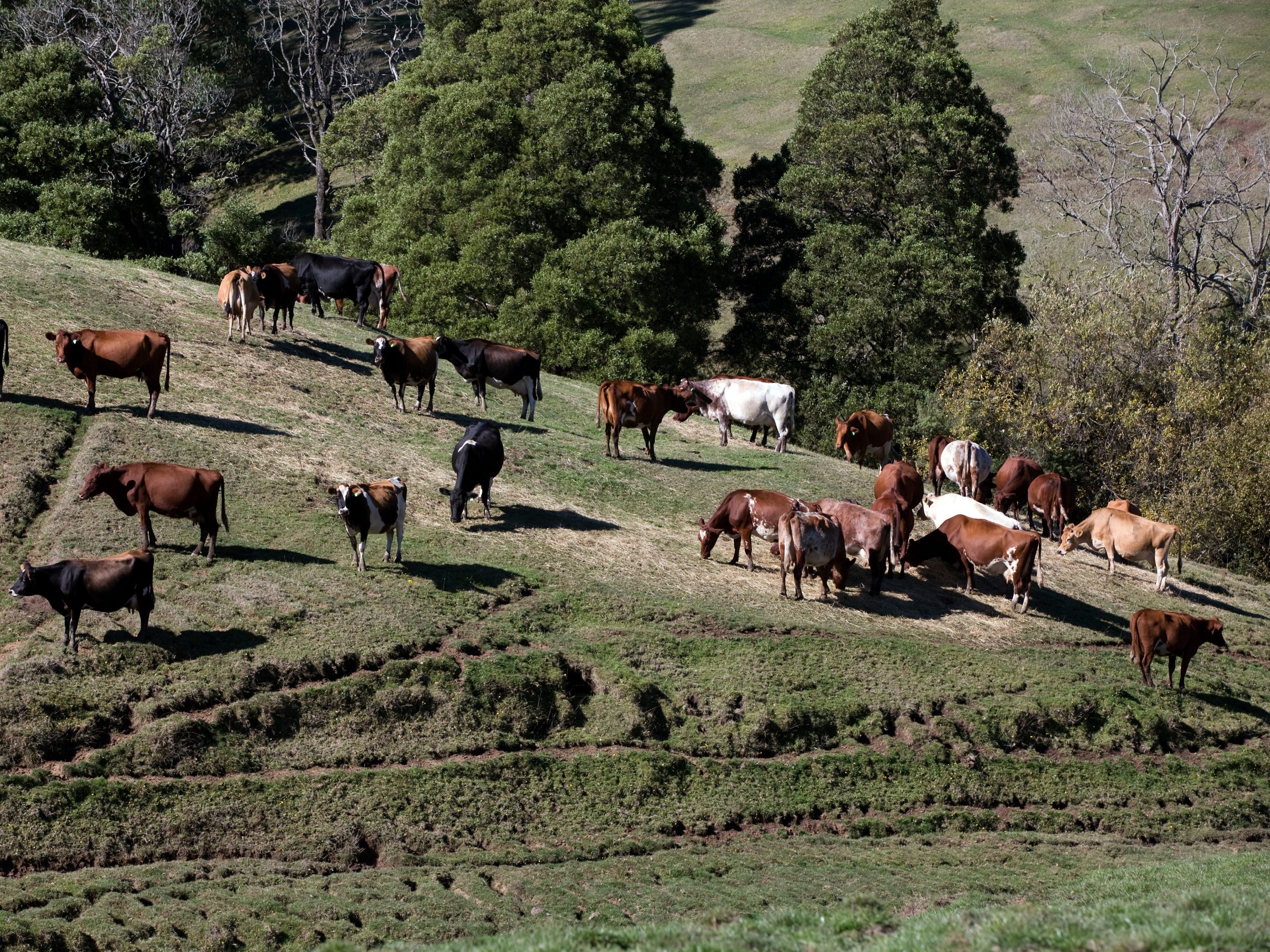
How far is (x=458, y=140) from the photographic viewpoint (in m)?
43.8

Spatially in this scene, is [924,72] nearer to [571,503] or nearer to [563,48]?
[563,48]

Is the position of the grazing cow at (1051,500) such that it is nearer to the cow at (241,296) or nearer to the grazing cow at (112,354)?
the cow at (241,296)

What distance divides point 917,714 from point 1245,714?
6874mm

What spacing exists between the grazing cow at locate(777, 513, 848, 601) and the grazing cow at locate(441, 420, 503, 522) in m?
5.57

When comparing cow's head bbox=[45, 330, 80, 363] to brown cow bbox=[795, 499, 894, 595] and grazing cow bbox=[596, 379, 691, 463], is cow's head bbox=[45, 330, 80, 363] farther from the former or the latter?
brown cow bbox=[795, 499, 894, 595]

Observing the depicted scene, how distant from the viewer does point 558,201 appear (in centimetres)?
4344

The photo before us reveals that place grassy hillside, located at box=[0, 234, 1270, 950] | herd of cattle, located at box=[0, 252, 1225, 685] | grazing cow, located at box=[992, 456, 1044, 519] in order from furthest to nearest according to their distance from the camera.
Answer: grazing cow, located at box=[992, 456, 1044, 519], herd of cattle, located at box=[0, 252, 1225, 685], grassy hillside, located at box=[0, 234, 1270, 950]

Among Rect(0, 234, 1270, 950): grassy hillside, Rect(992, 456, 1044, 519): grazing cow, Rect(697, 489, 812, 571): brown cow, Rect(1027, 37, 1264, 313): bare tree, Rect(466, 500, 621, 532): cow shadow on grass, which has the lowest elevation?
Rect(0, 234, 1270, 950): grassy hillside

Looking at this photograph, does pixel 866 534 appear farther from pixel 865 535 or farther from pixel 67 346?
pixel 67 346

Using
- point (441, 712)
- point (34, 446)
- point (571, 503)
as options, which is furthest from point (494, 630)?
point (34, 446)

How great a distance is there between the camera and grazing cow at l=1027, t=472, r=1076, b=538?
101 ft

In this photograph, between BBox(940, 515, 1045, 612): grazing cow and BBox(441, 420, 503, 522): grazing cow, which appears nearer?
BBox(441, 420, 503, 522): grazing cow

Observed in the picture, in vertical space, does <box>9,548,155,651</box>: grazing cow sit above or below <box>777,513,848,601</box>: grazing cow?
below

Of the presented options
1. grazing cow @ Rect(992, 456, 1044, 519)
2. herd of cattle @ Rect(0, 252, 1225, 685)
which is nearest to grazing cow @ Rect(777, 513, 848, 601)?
herd of cattle @ Rect(0, 252, 1225, 685)
